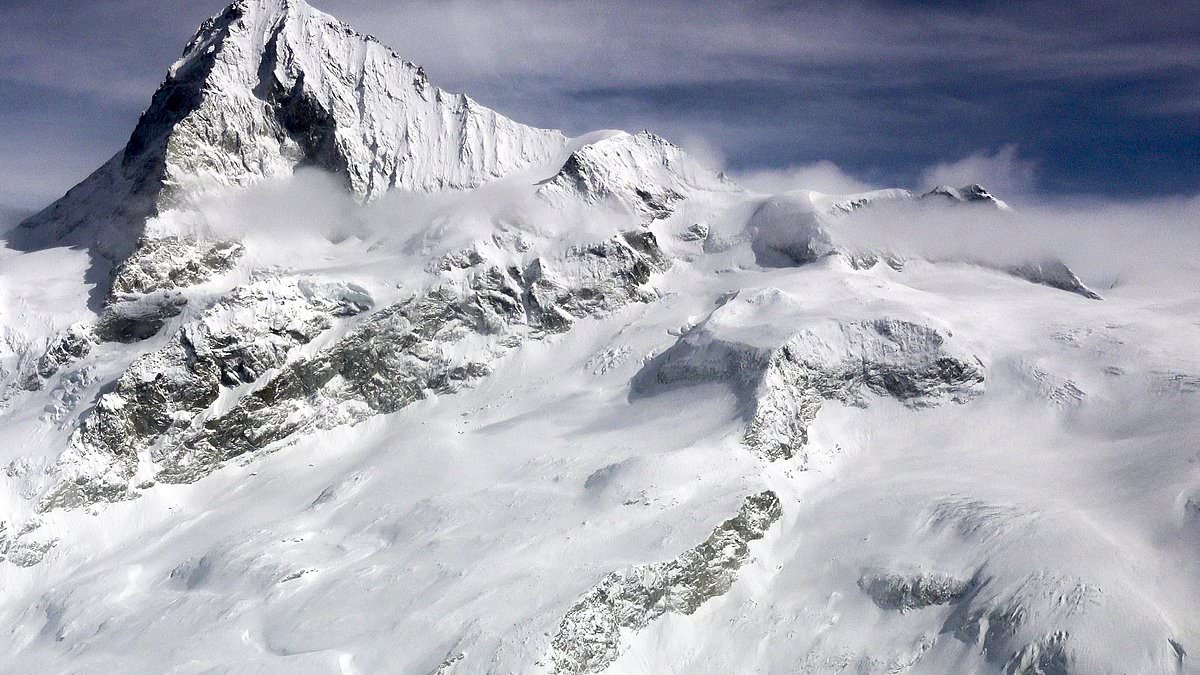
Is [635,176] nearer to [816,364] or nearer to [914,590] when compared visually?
[816,364]

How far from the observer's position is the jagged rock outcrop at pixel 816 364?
94.2 metres

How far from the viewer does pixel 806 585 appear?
74.2m

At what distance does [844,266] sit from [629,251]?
33410mm

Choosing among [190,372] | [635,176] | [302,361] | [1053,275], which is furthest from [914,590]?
[635,176]

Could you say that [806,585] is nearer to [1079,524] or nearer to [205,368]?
[1079,524]

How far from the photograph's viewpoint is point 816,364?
321ft

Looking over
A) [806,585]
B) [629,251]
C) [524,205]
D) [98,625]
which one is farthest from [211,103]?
[806,585]

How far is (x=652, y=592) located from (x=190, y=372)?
62.6 meters

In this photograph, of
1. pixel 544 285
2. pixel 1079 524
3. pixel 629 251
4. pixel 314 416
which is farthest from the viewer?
pixel 629 251

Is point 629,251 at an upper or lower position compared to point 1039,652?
upper

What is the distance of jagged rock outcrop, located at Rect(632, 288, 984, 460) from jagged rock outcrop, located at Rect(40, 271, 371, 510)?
142 feet

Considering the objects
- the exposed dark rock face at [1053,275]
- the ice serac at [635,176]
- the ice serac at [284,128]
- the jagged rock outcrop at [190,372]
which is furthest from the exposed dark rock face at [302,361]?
the exposed dark rock face at [1053,275]

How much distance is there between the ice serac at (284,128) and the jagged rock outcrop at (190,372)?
27.7 metres

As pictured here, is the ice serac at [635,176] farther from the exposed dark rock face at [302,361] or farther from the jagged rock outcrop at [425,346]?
the exposed dark rock face at [302,361]
